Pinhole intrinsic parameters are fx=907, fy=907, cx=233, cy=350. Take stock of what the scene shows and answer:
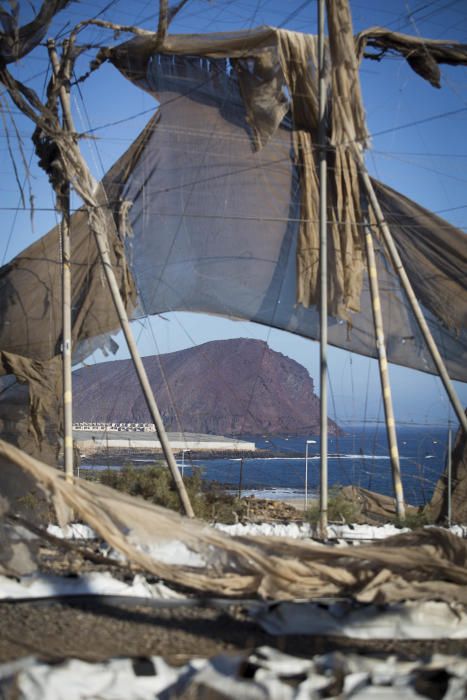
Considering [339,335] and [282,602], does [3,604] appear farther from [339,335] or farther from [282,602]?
[339,335]

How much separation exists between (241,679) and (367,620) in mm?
1506

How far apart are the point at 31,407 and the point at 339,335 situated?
14.4 ft

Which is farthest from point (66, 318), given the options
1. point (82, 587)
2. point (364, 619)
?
point (364, 619)

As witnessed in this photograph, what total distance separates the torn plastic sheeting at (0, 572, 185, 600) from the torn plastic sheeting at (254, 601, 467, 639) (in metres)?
0.80

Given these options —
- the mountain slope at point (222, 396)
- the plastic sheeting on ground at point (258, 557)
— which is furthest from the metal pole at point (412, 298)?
the mountain slope at point (222, 396)

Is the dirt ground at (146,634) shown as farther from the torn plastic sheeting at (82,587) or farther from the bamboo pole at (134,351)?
the bamboo pole at (134,351)

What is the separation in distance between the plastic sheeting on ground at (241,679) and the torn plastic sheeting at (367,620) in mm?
895

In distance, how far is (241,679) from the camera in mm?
3820

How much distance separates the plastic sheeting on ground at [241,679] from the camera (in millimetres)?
3678

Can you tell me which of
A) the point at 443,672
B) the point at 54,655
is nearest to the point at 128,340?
the point at 54,655

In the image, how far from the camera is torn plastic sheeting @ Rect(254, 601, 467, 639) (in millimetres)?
5109

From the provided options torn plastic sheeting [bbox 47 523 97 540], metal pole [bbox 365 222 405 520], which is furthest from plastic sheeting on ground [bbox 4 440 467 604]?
metal pole [bbox 365 222 405 520]

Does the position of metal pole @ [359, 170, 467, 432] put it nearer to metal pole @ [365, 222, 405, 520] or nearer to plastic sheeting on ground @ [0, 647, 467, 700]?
metal pole @ [365, 222, 405, 520]

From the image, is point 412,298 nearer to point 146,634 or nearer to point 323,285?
point 323,285
